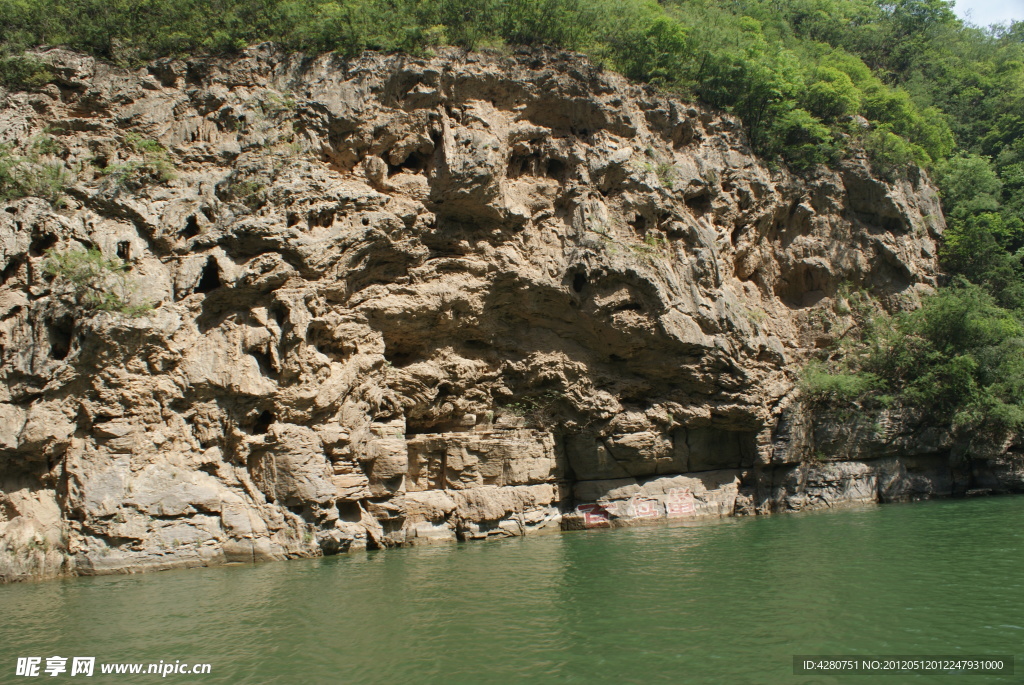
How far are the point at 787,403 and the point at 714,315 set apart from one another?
151 inches

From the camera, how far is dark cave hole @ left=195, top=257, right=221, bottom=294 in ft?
51.8

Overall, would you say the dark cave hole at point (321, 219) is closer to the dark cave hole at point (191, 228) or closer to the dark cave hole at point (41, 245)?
the dark cave hole at point (191, 228)

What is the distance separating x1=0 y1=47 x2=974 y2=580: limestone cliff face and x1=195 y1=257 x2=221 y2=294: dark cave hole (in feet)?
0.16

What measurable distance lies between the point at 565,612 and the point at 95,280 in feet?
39.4

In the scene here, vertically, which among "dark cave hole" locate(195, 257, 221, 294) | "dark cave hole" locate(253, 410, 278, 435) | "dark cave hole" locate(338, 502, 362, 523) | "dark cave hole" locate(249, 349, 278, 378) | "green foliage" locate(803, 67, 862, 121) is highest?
"green foliage" locate(803, 67, 862, 121)

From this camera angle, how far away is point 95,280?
1433cm

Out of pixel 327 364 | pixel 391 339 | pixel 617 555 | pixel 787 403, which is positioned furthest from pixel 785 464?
pixel 327 364

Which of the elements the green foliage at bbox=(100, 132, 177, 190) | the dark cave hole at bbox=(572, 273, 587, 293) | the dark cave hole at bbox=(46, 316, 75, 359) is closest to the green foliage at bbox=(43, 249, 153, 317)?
the dark cave hole at bbox=(46, 316, 75, 359)

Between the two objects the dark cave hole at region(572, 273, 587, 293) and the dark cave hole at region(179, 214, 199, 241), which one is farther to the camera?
the dark cave hole at region(572, 273, 587, 293)

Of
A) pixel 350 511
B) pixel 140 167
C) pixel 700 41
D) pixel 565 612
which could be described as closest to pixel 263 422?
pixel 350 511

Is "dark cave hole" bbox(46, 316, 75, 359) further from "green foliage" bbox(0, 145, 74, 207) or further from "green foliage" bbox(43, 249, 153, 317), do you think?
"green foliage" bbox(0, 145, 74, 207)

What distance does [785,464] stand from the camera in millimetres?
20906

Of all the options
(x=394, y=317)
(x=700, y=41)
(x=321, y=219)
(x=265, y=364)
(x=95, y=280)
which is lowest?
(x=265, y=364)

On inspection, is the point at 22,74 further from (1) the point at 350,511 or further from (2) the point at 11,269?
(1) the point at 350,511
